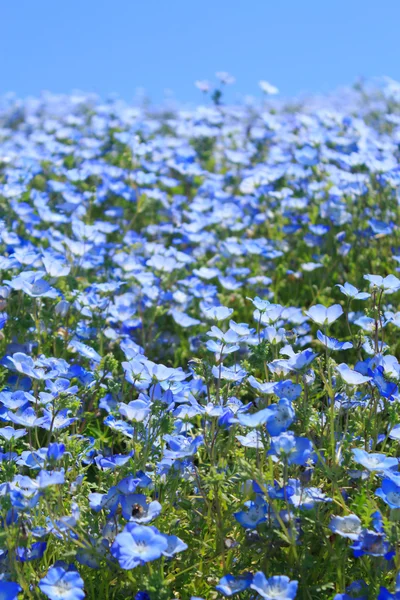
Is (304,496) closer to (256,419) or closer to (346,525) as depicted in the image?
(346,525)

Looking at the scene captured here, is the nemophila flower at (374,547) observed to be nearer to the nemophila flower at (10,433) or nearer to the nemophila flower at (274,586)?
the nemophila flower at (274,586)

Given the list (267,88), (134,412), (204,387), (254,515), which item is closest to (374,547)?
(254,515)

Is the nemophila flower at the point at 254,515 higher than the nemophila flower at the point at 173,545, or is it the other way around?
the nemophila flower at the point at 254,515

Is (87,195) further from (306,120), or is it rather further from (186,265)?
(306,120)

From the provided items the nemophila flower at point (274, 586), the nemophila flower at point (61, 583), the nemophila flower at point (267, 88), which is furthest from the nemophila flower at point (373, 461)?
the nemophila flower at point (267, 88)

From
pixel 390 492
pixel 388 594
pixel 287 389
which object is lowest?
pixel 388 594

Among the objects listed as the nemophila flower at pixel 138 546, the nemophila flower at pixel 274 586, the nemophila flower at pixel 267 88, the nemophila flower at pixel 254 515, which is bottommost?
the nemophila flower at pixel 274 586

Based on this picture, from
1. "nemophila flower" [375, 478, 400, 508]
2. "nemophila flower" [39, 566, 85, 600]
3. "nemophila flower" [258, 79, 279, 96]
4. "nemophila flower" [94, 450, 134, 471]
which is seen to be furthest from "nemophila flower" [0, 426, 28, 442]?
"nemophila flower" [258, 79, 279, 96]
